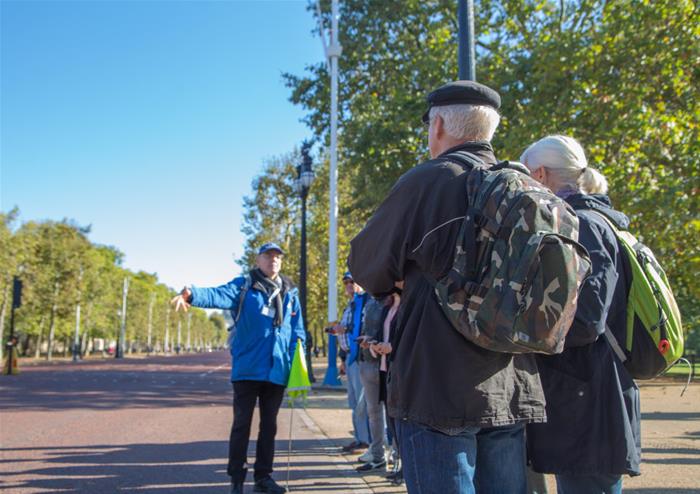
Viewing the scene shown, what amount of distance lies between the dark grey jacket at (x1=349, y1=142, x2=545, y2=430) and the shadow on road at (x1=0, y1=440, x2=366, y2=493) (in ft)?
12.9

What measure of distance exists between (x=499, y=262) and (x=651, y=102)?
572 inches

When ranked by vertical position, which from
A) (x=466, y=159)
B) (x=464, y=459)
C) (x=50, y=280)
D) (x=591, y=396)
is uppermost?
(x=50, y=280)

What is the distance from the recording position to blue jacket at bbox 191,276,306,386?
18.5 ft

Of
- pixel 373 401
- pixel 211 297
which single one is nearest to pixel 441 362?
pixel 211 297

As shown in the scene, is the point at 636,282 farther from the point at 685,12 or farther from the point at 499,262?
the point at 685,12

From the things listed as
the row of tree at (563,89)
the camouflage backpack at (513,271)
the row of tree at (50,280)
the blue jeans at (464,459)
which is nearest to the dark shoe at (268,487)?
the blue jeans at (464,459)

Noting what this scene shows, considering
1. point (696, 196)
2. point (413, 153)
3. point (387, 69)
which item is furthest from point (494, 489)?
point (387, 69)

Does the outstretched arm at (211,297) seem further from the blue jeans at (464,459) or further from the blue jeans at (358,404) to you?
the blue jeans at (464,459)

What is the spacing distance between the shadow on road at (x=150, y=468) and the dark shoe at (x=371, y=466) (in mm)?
273

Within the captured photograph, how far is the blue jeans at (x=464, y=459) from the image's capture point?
2.11 meters

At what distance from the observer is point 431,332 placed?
2117mm

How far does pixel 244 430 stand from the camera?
219 inches

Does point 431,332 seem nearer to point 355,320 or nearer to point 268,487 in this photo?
point 268,487

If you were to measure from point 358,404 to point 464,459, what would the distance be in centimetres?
567
